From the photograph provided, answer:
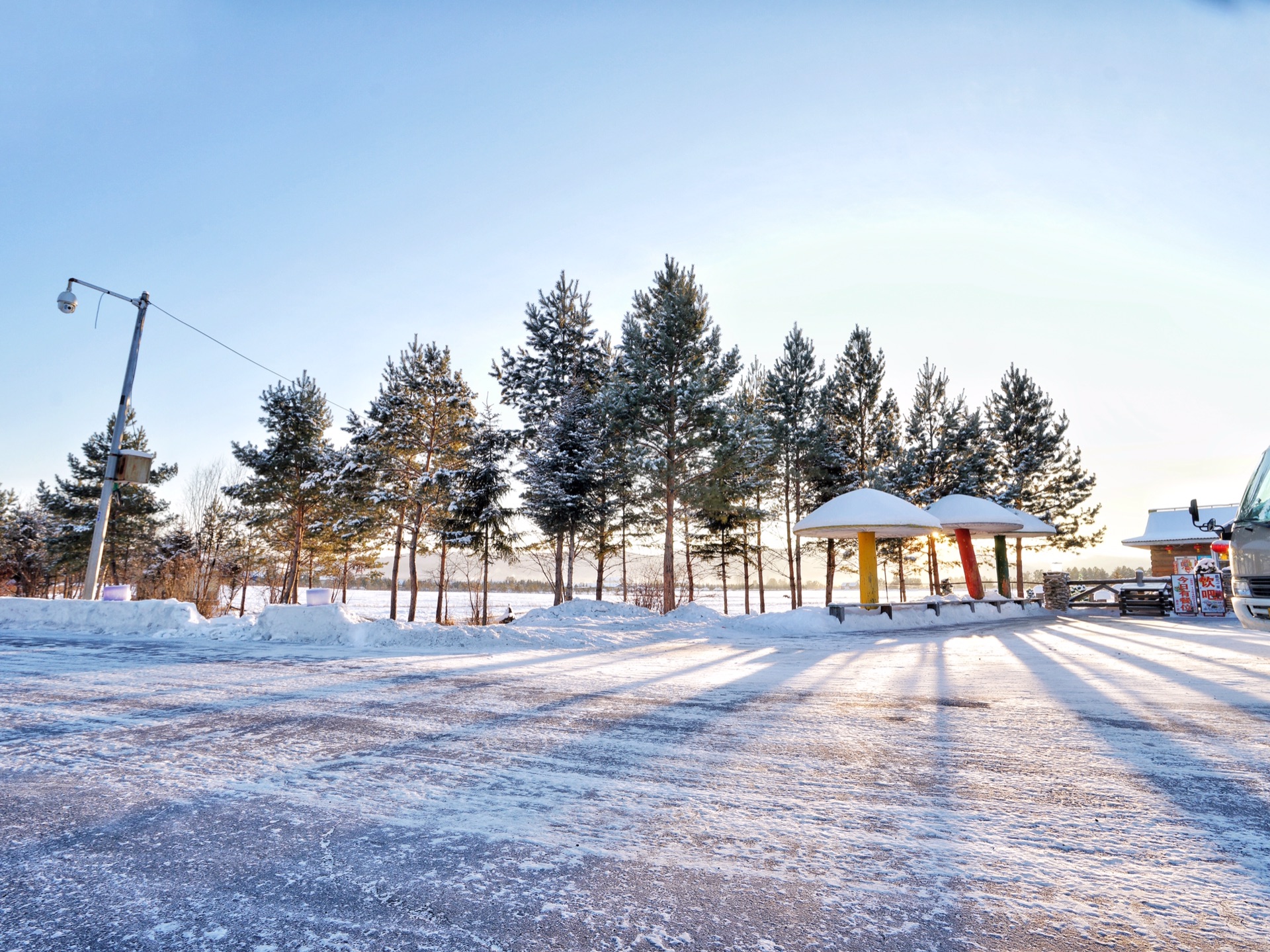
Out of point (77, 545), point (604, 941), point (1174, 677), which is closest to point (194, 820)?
point (604, 941)

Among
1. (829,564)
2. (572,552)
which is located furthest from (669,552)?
(829,564)

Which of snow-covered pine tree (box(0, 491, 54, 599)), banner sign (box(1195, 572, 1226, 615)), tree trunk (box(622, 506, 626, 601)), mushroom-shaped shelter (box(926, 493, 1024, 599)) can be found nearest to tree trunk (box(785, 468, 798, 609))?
mushroom-shaped shelter (box(926, 493, 1024, 599))

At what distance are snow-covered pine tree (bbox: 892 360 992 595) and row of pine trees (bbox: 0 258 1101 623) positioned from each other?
0.12 m

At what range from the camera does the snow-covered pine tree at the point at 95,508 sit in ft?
96.7

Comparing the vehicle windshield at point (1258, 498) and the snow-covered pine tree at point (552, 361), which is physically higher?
the snow-covered pine tree at point (552, 361)

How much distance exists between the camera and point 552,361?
2564 cm

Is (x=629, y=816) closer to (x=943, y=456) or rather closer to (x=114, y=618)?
(x=114, y=618)

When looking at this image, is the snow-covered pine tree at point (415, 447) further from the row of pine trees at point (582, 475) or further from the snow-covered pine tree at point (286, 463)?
the snow-covered pine tree at point (286, 463)

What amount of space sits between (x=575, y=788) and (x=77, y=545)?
1512 inches

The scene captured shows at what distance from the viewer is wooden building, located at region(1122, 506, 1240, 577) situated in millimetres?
31844

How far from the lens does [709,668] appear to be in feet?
24.1

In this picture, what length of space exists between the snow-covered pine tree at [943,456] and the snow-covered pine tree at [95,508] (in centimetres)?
3829

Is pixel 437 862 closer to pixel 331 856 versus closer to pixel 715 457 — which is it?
pixel 331 856

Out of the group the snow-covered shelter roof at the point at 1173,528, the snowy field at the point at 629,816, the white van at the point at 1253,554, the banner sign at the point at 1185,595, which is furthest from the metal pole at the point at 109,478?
the snow-covered shelter roof at the point at 1173,528
